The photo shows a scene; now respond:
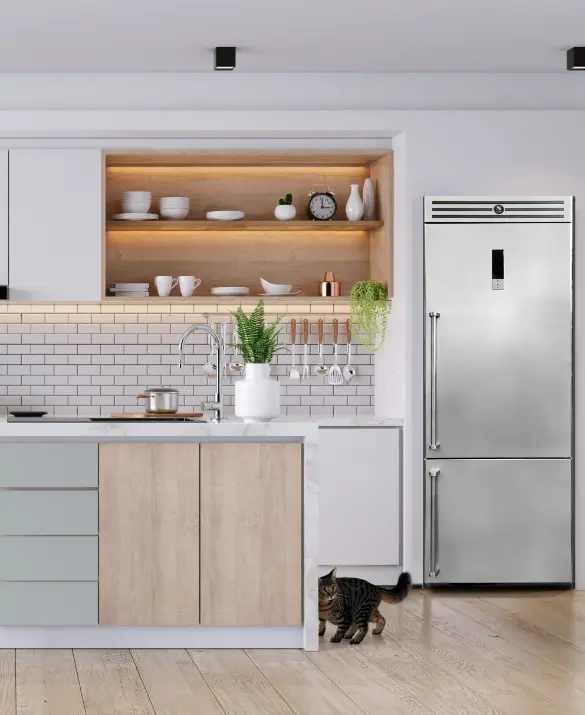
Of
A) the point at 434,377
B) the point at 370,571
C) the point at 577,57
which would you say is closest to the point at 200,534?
the point at 370,571

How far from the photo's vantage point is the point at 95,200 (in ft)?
18.6

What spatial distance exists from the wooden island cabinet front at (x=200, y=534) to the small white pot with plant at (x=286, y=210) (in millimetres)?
2105

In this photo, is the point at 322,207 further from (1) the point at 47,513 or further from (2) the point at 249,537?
(1) the point at 47,513

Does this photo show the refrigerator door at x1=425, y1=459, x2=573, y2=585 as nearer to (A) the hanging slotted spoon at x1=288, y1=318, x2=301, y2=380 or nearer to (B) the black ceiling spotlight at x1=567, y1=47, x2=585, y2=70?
(A) the hanging slotted spoon at x1=288, y1=318, x2=301, y2=380

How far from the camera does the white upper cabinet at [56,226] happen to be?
5645 millimetres

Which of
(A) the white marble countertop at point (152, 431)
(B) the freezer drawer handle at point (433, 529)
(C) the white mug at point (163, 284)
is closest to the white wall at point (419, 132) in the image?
(B) the freezer drawer handle at point (433, 529)

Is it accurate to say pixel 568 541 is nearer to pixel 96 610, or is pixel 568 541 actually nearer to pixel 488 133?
pixel 488 133

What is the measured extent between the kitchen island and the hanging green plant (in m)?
1.70

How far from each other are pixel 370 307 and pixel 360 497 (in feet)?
3.54

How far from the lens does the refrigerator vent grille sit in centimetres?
541

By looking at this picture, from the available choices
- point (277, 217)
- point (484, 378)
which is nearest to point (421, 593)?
point (484, 378)

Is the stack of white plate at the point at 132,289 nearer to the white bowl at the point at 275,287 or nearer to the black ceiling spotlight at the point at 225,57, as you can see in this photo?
the white bowl at the point at 275,287

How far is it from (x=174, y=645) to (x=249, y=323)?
54.8 inches

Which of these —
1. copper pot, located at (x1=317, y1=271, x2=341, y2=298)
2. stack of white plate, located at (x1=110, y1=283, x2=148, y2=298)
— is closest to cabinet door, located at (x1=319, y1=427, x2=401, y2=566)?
copper pot, located at (x1=317, y1=271, x2=341, y2=298)
